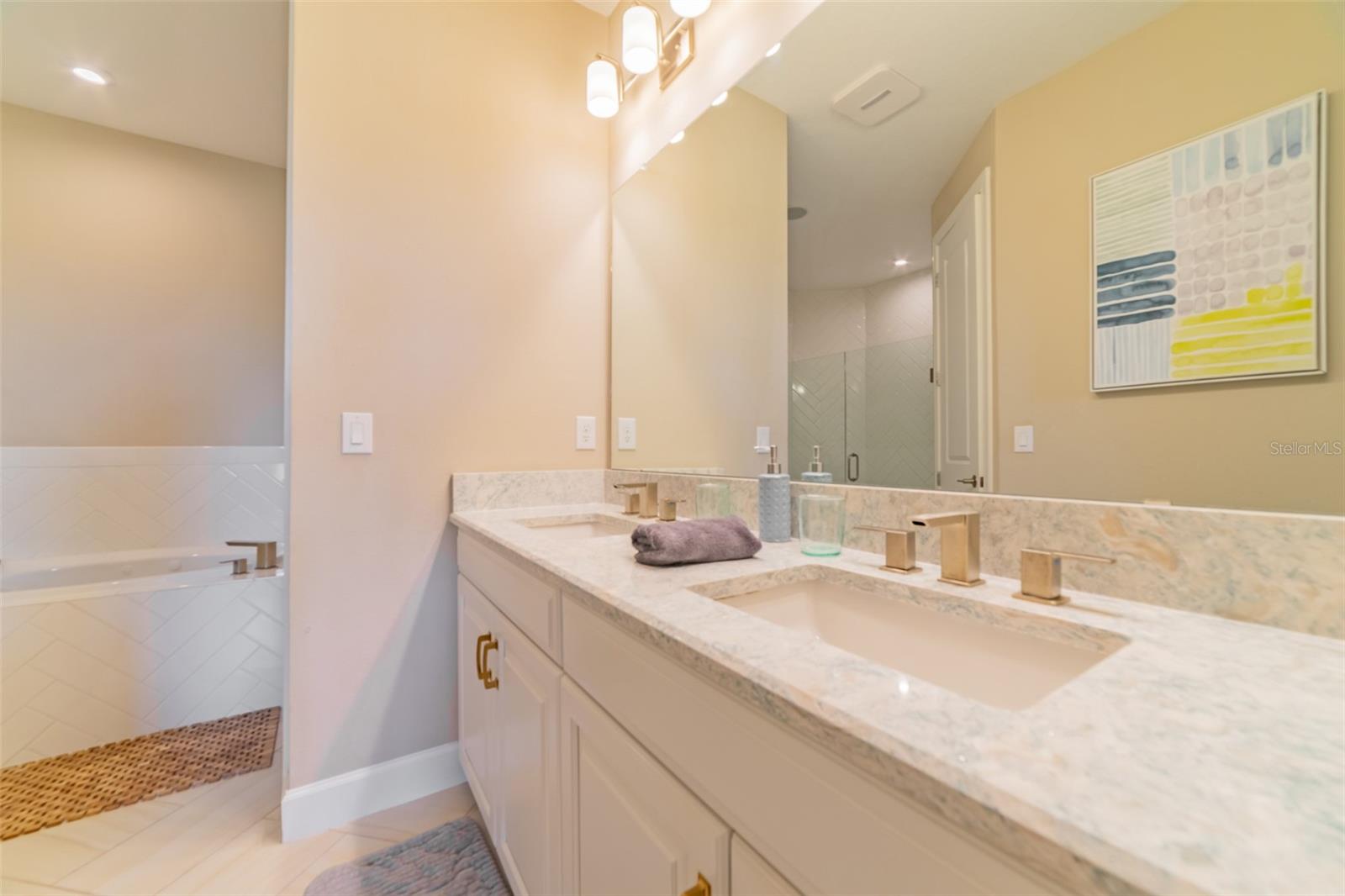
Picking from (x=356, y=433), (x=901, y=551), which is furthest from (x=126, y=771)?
(x=901, y=551)

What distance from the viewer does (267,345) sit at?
2.97 meters

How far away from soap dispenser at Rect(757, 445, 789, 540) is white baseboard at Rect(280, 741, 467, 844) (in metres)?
1.29

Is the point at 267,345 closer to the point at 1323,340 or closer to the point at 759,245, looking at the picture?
the point at 759,245

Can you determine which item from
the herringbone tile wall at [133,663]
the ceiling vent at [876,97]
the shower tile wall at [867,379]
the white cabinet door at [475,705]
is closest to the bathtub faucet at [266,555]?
the herringbone tile wall at [133,663]

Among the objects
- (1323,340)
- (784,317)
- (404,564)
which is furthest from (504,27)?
(1323,340)

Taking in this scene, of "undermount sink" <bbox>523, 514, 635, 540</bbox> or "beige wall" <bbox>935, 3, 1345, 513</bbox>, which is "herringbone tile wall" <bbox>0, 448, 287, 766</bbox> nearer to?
"undermount sink" <bbox>523, 514, 635, 540</bbox>

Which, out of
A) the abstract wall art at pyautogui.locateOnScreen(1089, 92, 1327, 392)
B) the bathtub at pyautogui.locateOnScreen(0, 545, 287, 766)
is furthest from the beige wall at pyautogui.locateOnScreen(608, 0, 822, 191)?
the bathtub at pyautogui.locateOnScreen(0, 545, 287, 766)

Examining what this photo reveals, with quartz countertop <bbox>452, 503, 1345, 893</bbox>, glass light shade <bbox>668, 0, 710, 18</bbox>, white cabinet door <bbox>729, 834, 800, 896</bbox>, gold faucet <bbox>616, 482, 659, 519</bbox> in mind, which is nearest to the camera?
quartz countertop <bbox>452, 503, 1345, 893</bbox>

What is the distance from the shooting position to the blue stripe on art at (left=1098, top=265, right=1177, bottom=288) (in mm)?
663

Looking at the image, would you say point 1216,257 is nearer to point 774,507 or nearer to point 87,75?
point 774,507

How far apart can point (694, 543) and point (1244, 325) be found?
2.48ft

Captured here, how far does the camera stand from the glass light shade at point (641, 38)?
1595 millimetres

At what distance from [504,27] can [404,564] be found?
1774 millimetres

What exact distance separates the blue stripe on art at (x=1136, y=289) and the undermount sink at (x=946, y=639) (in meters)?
0.43
